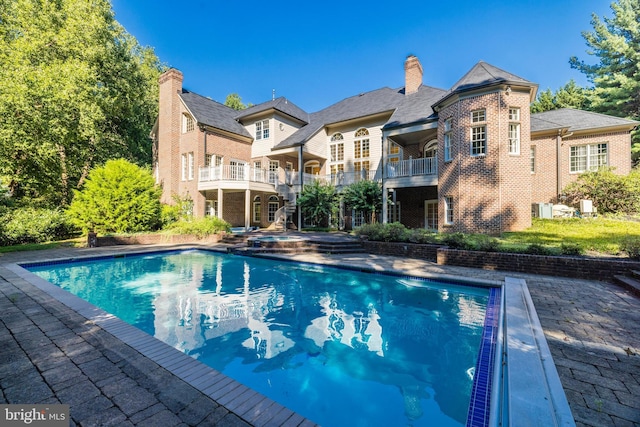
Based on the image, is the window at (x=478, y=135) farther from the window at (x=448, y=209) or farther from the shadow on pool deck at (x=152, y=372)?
the shadow on pool deck at (x=152, y=372)

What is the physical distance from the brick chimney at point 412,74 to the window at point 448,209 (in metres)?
9.71

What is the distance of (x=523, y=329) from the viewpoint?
3869mm

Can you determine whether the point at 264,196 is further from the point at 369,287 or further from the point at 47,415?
the point at 47,415

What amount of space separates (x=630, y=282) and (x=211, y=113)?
2307 centimetres

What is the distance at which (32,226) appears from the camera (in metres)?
13.4

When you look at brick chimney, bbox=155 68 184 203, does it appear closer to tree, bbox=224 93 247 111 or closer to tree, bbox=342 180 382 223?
tree, bbox=342 180 382 223

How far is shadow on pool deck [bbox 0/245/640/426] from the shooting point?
2234 millimetres

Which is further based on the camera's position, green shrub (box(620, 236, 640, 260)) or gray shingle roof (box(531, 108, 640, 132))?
gray shingle roof (box(531, 108, 640, 132))

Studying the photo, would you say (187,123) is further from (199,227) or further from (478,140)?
(478,140)

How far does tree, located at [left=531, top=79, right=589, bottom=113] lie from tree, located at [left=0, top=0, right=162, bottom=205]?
1545 inches

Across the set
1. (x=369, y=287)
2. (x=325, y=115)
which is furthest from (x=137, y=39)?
(x=369, y=287)

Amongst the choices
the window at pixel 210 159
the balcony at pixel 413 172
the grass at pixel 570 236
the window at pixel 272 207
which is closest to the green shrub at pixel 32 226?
the grass at pixel 570 236

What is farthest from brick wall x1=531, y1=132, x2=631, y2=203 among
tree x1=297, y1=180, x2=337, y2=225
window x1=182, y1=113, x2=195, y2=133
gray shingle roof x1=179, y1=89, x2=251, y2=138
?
window x1=182, y1=113, x2=195, y2=133

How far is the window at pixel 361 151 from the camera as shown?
63.6 feet
